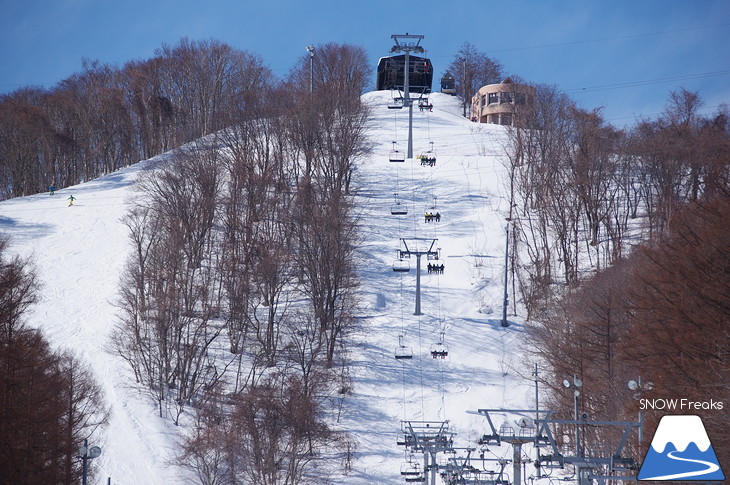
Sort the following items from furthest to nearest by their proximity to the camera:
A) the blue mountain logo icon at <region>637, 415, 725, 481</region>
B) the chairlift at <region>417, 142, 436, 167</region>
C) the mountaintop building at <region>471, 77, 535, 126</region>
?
the mountaintop building at <region>471, 77, 535, 126</region>, the chairlift at <region>417, 142, 436, 167</region>, the blue mountain logo icon at <region>637, 415, 725, 481</region>

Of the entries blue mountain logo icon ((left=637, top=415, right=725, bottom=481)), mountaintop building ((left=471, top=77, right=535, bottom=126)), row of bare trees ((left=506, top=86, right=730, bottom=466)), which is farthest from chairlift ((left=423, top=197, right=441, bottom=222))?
blue mountain logo icon ((left=637, top=415, right=725, bottom=481))

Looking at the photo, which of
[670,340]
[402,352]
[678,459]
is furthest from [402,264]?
[678,459]

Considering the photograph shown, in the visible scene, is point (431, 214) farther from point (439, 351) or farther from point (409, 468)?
point (409, 468)

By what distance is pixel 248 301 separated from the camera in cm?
4756

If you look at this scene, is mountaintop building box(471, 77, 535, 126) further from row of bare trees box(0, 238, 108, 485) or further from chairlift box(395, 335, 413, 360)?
row of bare trees box(0, 238, 108, 485)

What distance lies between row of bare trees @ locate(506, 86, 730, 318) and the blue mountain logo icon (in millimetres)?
31991

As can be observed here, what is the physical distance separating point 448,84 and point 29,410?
352 feet

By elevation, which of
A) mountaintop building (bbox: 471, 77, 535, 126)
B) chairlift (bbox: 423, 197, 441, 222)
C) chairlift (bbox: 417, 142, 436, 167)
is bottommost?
chairlift (bbox: 423, 197, 441, 222)

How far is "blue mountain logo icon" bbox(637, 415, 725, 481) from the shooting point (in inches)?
663

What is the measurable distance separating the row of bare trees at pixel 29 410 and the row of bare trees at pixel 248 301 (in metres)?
5.54

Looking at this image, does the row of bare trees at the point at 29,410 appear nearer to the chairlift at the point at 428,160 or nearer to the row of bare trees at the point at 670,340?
the row of bare trees at the point at 670,340

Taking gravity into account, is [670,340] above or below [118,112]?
below

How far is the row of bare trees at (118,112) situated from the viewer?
8700 cm

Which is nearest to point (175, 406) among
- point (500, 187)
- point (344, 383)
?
point (344, 383)
